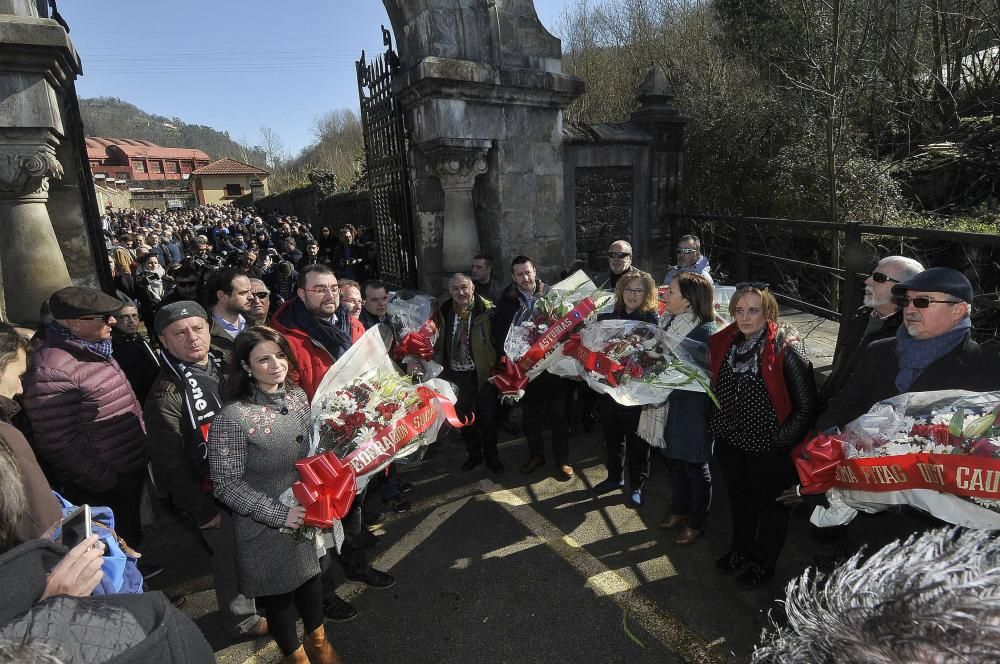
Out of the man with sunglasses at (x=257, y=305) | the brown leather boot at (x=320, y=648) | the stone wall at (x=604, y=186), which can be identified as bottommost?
the brown leather boot at (x=320, y=648)

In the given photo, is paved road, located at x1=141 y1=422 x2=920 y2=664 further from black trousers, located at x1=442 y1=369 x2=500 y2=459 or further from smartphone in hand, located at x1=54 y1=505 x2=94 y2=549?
smartphone in hand, located at x1=54 y1=505 x2=94 y2=549

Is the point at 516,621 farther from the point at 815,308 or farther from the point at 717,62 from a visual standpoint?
the point at 717,62

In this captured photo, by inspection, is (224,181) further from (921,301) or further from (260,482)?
(921,301)

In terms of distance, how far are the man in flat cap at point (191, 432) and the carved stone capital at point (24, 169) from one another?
87.9 inches

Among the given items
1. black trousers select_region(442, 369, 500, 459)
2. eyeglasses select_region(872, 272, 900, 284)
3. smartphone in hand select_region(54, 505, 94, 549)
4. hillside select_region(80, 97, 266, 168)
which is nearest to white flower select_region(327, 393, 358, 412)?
smartphone in hand select_region(54, 505, 94, 549)

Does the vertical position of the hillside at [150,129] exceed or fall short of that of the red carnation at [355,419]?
it exceeds it

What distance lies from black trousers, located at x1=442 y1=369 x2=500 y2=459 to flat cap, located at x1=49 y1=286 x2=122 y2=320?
2.55 m

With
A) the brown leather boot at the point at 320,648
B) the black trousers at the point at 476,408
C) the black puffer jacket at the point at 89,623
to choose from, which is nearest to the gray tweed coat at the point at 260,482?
the brown leather boot at the point at 320,648

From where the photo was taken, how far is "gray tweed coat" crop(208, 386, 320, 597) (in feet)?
8.01

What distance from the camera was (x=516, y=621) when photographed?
3.11 m

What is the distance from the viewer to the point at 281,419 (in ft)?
8.43

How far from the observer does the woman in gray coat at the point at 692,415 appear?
3.61m

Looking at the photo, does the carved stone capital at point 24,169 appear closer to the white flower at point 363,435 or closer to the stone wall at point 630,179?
the white flower at point 363,435

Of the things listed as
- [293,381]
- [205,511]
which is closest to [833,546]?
[293,381]
